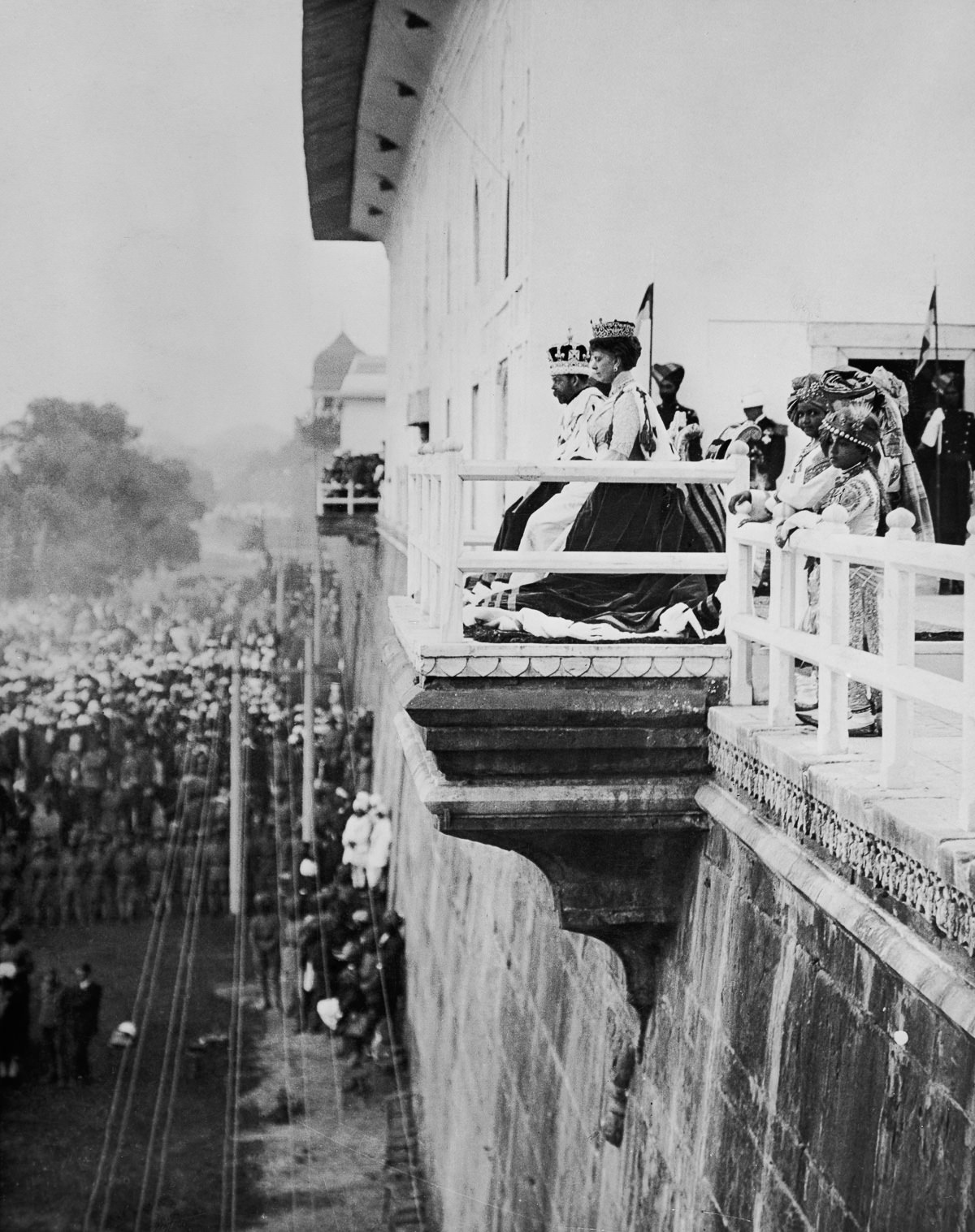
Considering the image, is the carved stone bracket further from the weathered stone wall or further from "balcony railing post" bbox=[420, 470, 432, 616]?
"balcony railing post" bbox=[420, 470, 432, 616]

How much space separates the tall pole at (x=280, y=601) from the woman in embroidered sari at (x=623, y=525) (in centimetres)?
3034

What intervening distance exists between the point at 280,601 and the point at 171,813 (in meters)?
14.6

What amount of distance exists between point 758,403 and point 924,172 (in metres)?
1.87

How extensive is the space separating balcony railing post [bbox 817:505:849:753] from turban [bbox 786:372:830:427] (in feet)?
3.66

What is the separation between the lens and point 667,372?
10.3m

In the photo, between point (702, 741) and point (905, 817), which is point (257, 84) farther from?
point (905, 817)

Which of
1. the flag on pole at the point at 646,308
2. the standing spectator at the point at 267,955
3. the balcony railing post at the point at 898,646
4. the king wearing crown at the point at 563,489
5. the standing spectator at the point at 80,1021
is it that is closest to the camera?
the balcony railing post at the point at 898,646

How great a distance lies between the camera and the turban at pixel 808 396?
583 cm

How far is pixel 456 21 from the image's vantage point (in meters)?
14.4

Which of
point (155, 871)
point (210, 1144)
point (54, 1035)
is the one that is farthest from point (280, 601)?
point (210, 1144)

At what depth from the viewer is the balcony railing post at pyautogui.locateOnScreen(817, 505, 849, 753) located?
4742mm

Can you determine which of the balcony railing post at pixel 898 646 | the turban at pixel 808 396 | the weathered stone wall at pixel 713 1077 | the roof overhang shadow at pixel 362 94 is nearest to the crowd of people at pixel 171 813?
the weathered stone wall at pixel 713 1077

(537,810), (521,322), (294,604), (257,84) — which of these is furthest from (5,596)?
(537,810)

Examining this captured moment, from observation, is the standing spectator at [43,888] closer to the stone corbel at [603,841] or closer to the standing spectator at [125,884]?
the standing spectator at [125,884]
